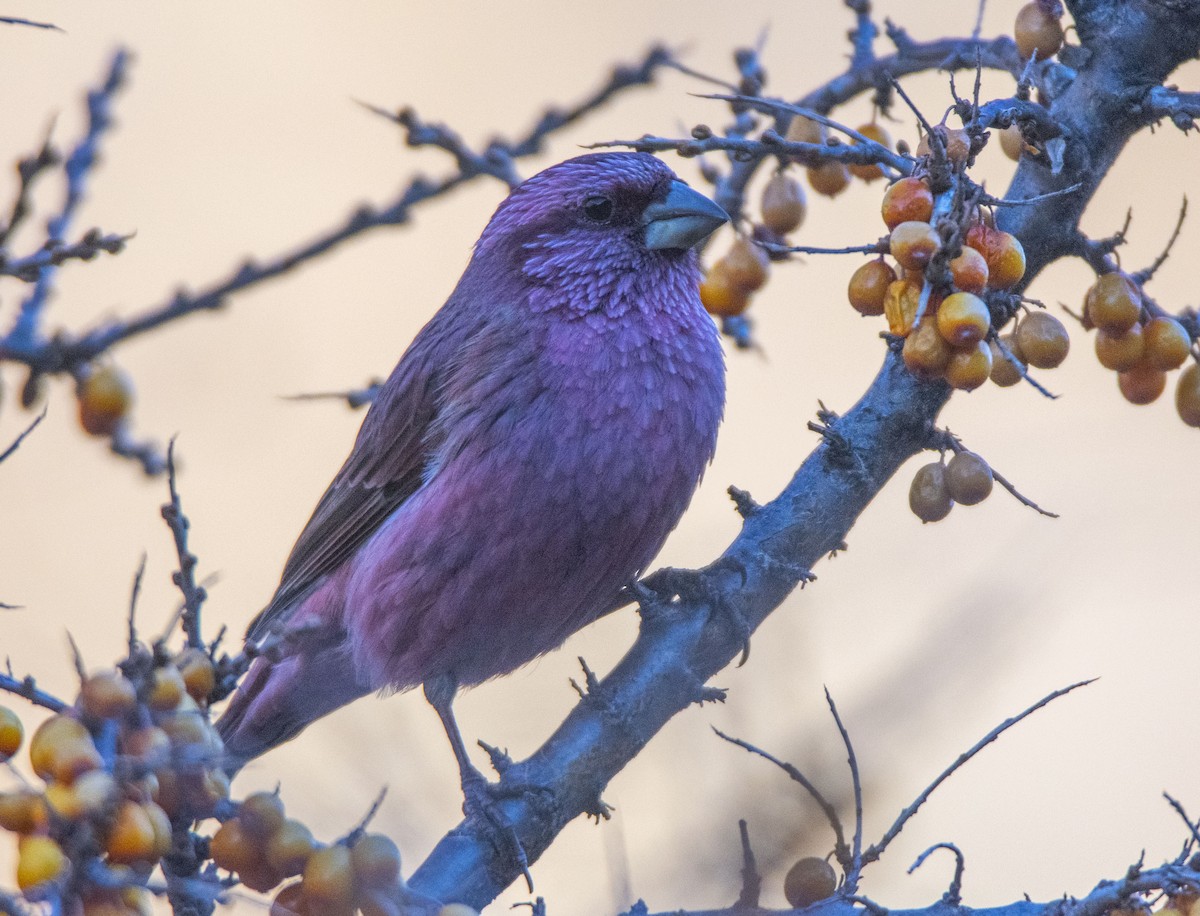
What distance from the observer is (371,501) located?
5.02 meters

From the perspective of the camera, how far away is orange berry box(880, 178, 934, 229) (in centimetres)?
305

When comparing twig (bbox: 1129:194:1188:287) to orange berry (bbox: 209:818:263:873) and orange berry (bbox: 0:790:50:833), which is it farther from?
orange berry (bbox: 0:790:50:833)

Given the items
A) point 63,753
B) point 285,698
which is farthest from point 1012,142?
point 285,698

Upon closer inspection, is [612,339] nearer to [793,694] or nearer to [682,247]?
[682,247]

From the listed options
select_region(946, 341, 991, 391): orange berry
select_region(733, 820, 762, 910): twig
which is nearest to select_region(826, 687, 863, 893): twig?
select_region(733, 820, 762, 910): twig

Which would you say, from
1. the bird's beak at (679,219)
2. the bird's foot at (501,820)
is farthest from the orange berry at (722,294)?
the bird's foot at (501,820)

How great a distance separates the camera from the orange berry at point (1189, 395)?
3.63m

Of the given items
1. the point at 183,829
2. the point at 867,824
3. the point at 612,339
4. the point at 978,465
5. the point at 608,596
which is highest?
the point at 612,339

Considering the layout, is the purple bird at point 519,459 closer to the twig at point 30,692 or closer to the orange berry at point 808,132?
the orange berry at point 808,132

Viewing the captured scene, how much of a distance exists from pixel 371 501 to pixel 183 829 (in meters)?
2.53

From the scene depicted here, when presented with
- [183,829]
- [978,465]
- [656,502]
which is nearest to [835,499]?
[978,465]

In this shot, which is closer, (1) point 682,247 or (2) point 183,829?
(2) point 183,829

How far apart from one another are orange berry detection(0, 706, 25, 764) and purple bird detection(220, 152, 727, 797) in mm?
1683

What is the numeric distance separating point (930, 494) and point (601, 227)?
69.0 inches
